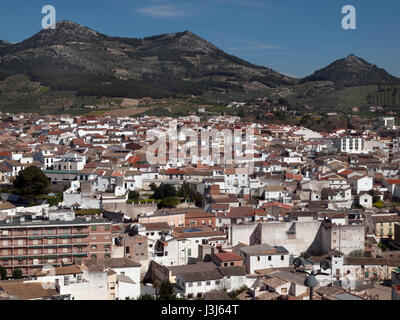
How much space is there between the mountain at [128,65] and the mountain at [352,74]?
5391mm

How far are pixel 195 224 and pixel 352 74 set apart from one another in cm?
6484

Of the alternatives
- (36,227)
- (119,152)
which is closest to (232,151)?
(119,152)

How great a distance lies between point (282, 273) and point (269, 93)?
184ft

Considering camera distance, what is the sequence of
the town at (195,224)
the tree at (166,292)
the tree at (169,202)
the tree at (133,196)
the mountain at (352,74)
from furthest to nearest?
the mountain at (352,74), the tree at (133,196), the tree at (169,202), the town at (195,224), the tree at (166,292)

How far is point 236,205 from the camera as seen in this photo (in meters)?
14.7

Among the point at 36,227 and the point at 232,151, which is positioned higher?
the point at 232,151

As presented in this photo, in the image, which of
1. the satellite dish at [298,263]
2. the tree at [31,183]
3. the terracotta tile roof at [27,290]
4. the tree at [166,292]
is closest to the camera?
the terracotta tile roof at [27,290]

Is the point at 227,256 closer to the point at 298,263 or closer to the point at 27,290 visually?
the point at 298,263

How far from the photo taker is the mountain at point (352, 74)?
70.1 meters

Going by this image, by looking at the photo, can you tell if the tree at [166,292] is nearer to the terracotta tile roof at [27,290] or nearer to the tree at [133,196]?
the terracotta tile roof at [27,290]

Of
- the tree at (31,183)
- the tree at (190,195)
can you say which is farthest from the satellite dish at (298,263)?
the tree at (31,183)

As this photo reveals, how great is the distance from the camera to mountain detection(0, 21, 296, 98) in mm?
50000

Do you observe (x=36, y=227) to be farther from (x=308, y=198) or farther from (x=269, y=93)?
(x=269, y=93)
